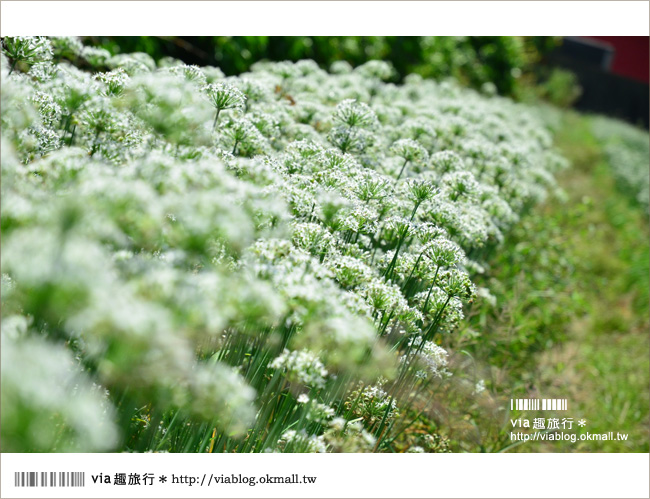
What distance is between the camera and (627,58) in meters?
21.2

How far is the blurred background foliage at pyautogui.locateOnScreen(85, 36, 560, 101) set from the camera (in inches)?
234

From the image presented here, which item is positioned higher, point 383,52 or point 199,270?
point 383,52

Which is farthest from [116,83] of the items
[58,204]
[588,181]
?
[588,181]

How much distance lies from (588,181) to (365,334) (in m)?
10.9

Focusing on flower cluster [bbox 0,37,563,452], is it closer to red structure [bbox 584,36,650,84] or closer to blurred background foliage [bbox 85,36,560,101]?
blurred background foliage [bbox 85,36,560,101]

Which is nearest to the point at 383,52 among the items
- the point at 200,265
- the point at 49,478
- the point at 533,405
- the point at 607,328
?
the point at 607,328

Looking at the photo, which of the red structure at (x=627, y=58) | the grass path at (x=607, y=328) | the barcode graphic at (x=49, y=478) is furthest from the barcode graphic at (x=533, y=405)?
the red structure at (x=627, y=58)

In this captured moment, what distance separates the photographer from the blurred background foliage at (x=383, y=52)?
19.5 ft

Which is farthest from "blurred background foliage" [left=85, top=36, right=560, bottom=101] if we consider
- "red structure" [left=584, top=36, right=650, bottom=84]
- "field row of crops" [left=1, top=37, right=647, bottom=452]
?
"red structure" [left=584, top=36, right=650, bottom=84]

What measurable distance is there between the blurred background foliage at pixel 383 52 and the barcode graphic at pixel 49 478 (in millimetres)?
3868

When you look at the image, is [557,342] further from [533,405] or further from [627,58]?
[627,58]

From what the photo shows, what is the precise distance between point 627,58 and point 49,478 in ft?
81.8

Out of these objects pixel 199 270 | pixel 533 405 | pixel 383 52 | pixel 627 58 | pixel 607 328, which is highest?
pixel 627 58

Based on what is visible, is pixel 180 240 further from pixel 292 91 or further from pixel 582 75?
pixel 582 75
